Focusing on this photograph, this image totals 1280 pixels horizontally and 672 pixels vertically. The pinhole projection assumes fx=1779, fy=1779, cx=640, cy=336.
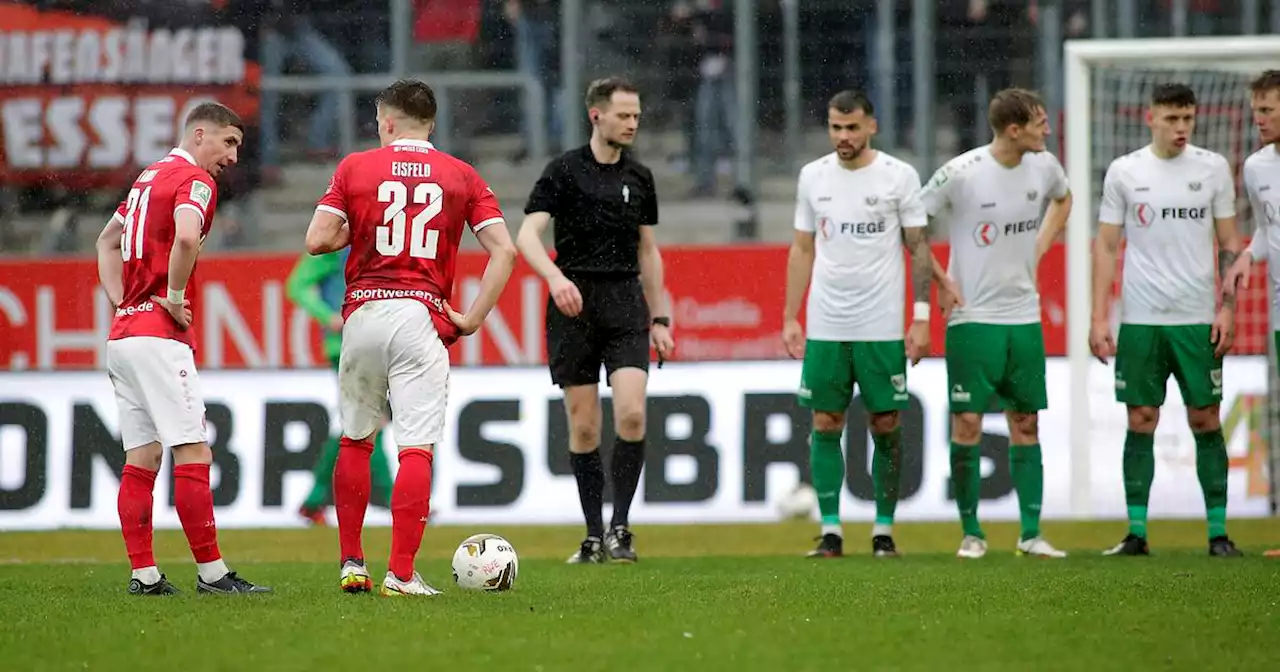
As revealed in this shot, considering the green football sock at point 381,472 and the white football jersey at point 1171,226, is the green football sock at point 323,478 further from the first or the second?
the white football jersey at point 1171,226

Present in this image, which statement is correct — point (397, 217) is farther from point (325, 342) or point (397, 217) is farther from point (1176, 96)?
point (325, 342)

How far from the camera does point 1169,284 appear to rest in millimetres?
8648

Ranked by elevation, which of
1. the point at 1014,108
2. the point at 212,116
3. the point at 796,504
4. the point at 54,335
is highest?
the point at 1014,108

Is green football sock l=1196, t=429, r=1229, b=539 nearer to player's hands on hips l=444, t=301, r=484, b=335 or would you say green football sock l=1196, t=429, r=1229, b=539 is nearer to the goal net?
the goal net

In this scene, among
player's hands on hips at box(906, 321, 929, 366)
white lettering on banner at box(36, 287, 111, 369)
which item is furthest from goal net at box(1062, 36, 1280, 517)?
white lettering on banner at box(36, 287, 111, 369)

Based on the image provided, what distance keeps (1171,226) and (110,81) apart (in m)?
10.4

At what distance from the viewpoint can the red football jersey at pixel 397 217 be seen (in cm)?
622

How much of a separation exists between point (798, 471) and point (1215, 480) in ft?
11.1

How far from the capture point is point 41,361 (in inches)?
521

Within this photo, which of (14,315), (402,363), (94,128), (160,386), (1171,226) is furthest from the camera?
(94,128)

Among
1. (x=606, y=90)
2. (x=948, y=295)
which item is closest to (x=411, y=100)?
(x=606, y=90)

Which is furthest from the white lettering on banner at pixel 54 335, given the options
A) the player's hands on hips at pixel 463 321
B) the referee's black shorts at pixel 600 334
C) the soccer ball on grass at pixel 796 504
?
the player's hands on hips at pixel 463 321

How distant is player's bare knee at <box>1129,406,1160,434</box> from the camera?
28.8 ft

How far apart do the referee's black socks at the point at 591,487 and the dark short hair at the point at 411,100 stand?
98.2 inches
